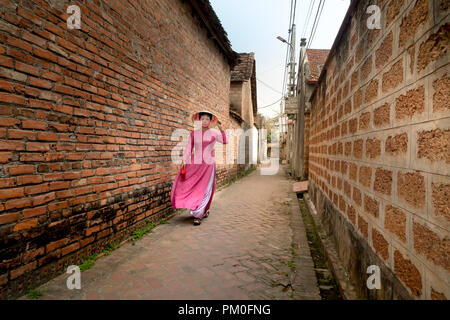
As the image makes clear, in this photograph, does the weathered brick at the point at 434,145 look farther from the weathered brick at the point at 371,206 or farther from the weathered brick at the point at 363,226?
the weathered brick at the point at 363,226

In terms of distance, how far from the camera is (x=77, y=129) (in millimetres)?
2711

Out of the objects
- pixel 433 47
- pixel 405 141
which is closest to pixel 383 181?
pixel 405 141

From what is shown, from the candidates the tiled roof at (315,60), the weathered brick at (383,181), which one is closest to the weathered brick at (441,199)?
the weathered brick at (383,181)

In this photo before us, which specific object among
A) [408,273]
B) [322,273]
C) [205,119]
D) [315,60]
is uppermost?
Answer: [315,60]

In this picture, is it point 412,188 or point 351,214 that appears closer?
point 412,188

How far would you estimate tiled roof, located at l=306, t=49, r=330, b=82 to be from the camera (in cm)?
1177

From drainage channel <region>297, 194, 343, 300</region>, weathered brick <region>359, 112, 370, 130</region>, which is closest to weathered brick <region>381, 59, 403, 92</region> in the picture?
weathered brick <region>359, 112, 370, 130</region>

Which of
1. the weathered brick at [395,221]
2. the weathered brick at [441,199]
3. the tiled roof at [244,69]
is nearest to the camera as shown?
the weathered brick at [441,199]

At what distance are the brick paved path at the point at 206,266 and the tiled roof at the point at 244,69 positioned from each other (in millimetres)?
11868

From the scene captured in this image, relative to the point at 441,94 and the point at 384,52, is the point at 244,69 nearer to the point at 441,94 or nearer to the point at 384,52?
the point at 384,52

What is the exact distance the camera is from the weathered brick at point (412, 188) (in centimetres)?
126

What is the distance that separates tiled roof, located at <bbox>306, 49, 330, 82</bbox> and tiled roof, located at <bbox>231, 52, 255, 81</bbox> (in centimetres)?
345

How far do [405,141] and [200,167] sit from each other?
3.72 metres
